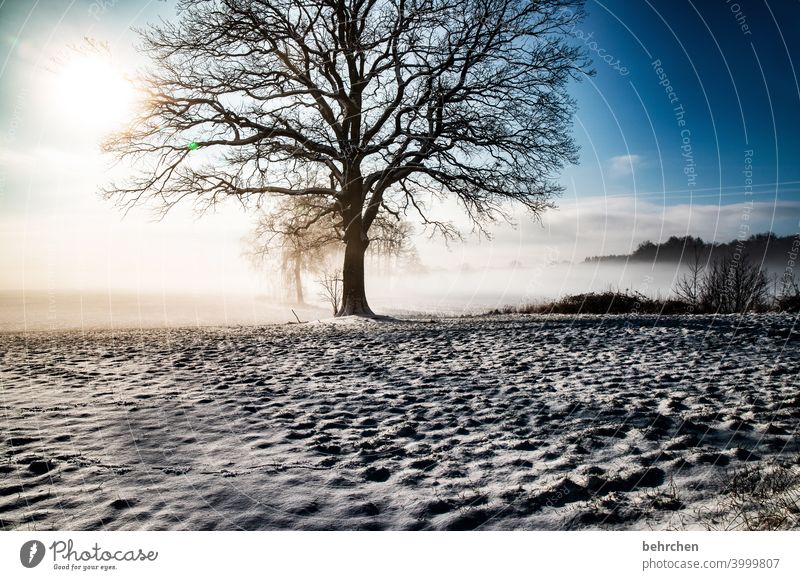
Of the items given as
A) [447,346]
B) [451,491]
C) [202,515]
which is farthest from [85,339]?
[451,491]

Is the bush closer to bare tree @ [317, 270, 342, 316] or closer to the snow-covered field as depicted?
the snow-covered field

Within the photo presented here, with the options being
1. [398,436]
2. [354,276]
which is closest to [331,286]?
[354,276]

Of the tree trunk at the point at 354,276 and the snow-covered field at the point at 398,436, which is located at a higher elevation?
the tree trunk at the point at 354,276

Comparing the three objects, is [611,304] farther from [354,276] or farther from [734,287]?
[354,276]

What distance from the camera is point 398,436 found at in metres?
5.01

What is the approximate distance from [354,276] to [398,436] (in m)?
13.5

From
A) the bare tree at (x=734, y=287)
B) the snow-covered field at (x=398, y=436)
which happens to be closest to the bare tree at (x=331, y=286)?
the snow-covered field at (x=398, y=436)

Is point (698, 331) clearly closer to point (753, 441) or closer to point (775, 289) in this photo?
point (753, 441)

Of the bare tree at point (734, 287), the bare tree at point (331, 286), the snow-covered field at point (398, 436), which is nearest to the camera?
the snow-covered field at point (398, 436)

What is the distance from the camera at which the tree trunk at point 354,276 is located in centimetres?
1820

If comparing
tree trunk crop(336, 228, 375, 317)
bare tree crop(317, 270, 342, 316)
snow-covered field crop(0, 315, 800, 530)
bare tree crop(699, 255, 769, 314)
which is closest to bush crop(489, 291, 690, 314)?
bare tree crop(699, 255, 769, 314)

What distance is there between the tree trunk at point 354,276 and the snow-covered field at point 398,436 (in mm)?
8764

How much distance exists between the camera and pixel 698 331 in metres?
11.0

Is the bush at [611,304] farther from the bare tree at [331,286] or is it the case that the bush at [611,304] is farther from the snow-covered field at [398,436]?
the bare tree at [331,286]
